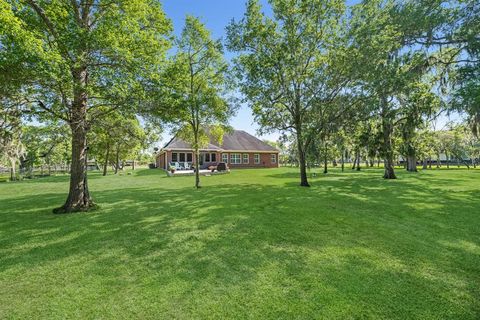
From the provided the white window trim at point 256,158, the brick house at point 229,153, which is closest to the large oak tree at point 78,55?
the brick house at point 229,153

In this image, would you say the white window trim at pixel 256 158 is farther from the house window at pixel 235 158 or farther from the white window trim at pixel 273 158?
the white window trim at pixel 273 158

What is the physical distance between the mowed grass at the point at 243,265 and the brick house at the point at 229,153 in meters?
24.8

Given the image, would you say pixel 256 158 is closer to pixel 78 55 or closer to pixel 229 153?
pixel 229 153

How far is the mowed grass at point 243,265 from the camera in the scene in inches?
117

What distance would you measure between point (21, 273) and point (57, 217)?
4267 millimetres

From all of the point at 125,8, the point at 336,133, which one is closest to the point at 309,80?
the point at 336,133

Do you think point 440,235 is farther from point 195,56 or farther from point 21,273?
point 195,56

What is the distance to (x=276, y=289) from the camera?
336cm

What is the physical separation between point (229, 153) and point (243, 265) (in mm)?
34714

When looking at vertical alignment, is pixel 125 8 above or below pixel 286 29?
below

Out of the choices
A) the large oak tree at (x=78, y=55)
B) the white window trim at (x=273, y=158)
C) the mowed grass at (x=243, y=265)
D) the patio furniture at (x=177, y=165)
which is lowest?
the mowed grass at (x=243, y=265)

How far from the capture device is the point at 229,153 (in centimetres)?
3866

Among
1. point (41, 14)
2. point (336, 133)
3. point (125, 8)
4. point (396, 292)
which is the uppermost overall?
point (125, 8)

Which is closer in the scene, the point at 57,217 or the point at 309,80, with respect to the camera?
the point at 57,217
